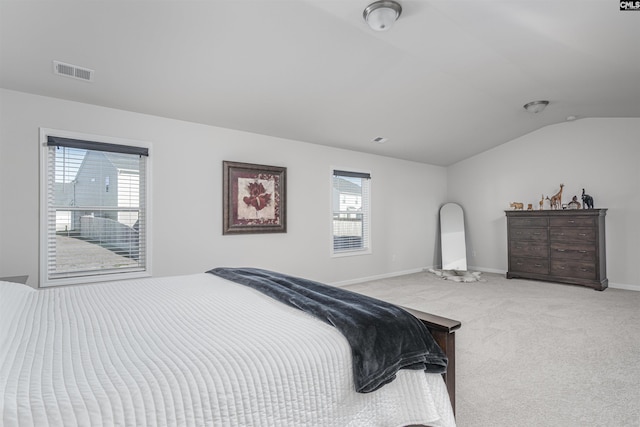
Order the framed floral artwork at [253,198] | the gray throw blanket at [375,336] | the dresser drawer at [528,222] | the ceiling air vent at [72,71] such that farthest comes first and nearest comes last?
1. the dresser drawer at [528,222]
2. the framed floral artwork at [253,198]
3. the ceiling air vent at [72,71]
4. the gray throw blanket at [375,336]

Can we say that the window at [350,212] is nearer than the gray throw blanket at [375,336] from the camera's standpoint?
No

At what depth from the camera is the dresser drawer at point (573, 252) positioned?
5016 mm

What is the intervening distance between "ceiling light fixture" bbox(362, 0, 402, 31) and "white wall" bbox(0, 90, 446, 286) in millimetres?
2367

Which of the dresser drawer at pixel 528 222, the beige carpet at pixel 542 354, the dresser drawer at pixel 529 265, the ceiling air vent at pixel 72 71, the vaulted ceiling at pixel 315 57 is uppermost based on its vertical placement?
the vaulted ceiling at pixel 315 57

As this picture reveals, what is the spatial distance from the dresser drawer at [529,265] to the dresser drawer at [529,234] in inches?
14.5

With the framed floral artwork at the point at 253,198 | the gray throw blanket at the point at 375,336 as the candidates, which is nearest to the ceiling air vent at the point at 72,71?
the framed floral artwork at the point at 253,198

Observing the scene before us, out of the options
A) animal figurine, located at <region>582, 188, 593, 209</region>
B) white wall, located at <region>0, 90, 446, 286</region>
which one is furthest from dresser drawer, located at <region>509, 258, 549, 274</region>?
white wall, located at <region>0, 90, 446, 286</region>

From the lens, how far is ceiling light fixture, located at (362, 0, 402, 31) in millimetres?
2373

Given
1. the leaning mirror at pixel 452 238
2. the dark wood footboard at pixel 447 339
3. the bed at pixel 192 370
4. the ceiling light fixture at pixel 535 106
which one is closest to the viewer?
the bed at pixel 192 370

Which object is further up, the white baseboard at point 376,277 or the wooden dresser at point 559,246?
the wooden dresser at point 559,246

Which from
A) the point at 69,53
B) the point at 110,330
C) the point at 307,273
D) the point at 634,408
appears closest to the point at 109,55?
the point at 69,53

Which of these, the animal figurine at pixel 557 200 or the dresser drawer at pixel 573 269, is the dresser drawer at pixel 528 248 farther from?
the animal figurine at pixel 557 200

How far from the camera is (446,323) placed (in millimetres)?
1568

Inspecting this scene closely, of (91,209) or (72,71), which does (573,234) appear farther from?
(72,71)
